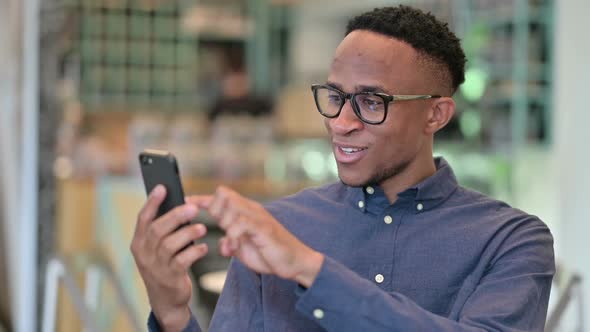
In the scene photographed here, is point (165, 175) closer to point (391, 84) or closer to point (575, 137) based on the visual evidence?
point (391, 84)

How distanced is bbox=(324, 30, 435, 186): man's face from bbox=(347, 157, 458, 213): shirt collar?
0.21ft

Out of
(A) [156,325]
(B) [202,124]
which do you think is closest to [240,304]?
(A) [156,325]

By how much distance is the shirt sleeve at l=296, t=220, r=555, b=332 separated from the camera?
4.39 ft

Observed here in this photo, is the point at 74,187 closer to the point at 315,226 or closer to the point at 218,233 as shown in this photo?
the point at 218,233

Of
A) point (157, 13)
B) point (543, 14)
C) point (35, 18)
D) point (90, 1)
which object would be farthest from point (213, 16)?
point (35, 18)

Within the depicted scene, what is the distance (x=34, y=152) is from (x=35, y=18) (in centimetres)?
63

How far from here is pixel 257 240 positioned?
1.26 m

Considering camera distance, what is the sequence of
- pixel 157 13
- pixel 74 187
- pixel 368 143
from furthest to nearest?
pixel 157 13, pixel 74 187, pixel 368 143

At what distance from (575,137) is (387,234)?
2.59 meters

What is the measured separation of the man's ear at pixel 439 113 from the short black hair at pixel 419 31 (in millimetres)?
54

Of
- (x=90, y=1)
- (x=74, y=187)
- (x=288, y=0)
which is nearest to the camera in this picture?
(x=74, y=187)

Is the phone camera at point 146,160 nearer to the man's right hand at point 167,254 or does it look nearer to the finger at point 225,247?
the man's right hand at point 167,254

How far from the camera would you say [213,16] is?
10102 mm

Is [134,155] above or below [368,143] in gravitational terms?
below
